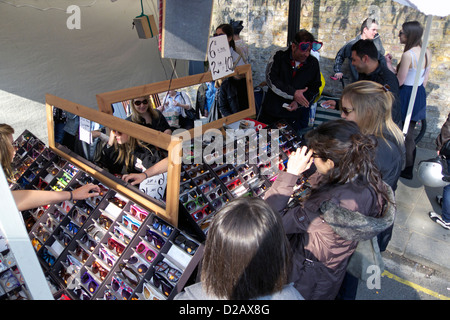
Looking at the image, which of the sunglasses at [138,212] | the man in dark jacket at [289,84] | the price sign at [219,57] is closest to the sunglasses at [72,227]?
the sunglasses at [138,212]

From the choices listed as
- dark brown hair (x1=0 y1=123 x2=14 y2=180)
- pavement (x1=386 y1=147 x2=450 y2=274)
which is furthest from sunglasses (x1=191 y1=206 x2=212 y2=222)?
pavement (x1=386 y1=147 x2=450 y2=274)

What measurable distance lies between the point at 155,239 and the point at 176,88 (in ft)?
4.29

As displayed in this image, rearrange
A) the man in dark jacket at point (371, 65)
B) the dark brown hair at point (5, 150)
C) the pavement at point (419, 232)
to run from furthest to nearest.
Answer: the pavement at point (419, 232) → the man in dark jacket at point (371, 65) → the dark brown hair at point (5, 150)

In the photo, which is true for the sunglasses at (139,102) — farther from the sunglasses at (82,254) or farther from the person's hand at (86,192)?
the sunglasses at (82,254)

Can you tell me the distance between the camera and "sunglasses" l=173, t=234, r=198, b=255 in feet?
5.06

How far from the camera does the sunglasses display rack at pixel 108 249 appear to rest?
1.54 metres

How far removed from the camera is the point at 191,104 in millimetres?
2877

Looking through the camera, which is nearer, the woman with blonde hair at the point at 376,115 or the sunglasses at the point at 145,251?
the sunglasses at the point at 145,251

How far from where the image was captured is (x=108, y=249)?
1695mm

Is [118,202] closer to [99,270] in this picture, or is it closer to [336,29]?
[99,270]

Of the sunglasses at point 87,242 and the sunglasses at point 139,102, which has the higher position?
the sunglasses at point 139,102

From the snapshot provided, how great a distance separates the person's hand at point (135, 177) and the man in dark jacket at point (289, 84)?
2032 millimetres

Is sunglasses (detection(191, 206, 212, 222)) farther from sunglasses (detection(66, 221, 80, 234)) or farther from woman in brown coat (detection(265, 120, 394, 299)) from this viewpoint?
sunglasses (detection(66, 221, 80, 234))
